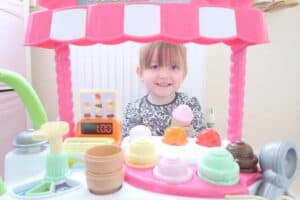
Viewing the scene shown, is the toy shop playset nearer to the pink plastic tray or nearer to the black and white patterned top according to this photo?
the pink plastic tray

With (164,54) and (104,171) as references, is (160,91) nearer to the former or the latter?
(164,54)

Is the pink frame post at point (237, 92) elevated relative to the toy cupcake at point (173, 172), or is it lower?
elevated

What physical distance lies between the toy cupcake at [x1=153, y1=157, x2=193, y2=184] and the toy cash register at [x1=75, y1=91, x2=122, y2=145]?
0.14 meters

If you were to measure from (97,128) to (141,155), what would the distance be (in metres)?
0.12

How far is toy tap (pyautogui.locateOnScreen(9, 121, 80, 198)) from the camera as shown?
0.34 metres

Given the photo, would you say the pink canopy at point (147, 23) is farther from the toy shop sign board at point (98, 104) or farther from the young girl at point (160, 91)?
the young girl at point (160, 91)

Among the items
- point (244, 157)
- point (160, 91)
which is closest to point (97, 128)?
point (244, 157)

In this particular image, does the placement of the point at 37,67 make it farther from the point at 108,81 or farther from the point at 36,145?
the point at 36,145

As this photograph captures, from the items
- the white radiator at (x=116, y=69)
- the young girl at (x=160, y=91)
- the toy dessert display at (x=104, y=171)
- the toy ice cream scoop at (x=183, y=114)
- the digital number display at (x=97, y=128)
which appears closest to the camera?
the toy dessert display at (x=104, y=171)

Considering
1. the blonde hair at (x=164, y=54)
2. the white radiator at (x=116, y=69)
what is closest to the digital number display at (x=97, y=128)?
the blonde hair at (x=164, y=54)

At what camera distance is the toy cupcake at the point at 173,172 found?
13.9 inches

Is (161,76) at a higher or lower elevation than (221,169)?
higher

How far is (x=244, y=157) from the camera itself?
0.38 m

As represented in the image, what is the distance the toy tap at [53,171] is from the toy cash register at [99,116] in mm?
118
